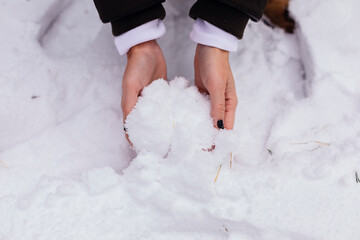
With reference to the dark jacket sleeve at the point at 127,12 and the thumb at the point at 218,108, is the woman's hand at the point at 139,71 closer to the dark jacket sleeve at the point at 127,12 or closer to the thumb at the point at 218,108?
the dark jacket sleeve at the point at 127,12

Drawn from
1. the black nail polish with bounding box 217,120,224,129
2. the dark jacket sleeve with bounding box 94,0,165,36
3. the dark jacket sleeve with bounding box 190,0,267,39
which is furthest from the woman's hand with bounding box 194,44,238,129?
the dark jacket sleeve with bounding box 94,0,165,36

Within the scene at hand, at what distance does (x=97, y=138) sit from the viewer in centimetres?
127

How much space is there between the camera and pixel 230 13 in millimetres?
1180

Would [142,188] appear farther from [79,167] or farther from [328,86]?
[328,86]

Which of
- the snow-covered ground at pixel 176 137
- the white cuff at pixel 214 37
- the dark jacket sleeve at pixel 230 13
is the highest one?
the dark jacket sleeve at pixel 230 13

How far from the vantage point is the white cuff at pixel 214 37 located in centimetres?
123

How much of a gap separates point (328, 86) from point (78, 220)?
1064 millimetres

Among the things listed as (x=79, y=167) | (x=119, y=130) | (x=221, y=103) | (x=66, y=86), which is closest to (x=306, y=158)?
(x=221, y=103)

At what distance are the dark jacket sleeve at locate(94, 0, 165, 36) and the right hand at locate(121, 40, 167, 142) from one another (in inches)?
3.8

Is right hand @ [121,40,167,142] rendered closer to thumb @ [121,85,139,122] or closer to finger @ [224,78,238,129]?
Answer: thumb @ [121,85,139,122]

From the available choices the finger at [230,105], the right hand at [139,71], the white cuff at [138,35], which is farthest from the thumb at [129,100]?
the finger at [230,105]

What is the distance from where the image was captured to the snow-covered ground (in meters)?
1.02

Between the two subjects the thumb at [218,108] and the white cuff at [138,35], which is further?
the white cuff at [138,35]

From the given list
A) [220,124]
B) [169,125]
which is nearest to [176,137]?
[169,125]
